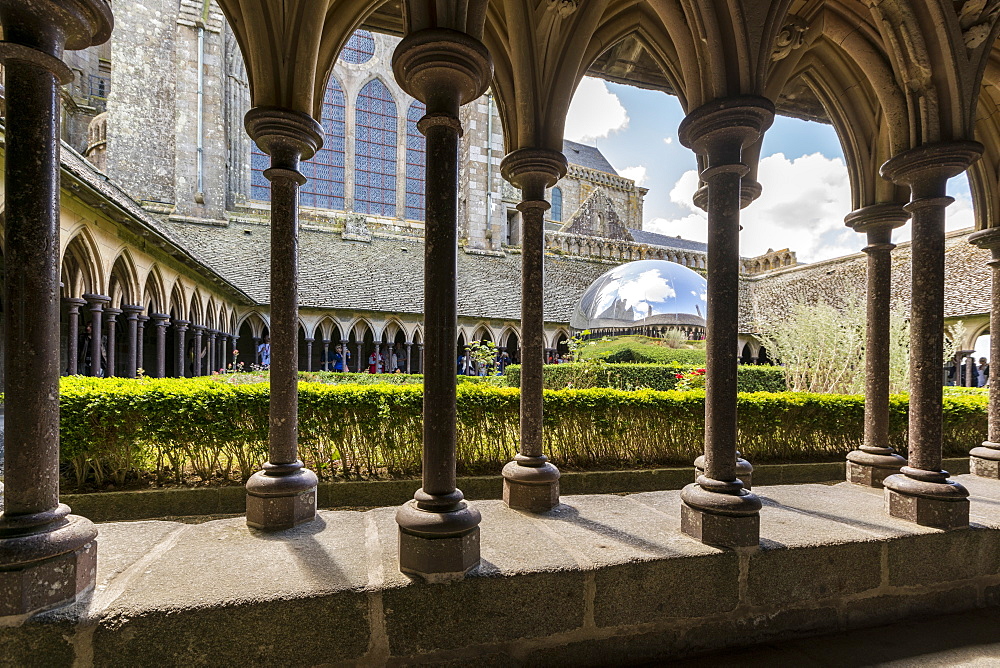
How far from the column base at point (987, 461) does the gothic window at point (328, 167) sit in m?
21.4

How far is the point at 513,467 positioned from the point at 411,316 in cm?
1452

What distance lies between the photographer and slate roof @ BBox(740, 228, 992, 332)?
16.5 metres

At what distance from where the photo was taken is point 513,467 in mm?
3264

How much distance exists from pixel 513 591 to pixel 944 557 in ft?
7.85

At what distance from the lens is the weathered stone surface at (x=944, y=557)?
8.71ft

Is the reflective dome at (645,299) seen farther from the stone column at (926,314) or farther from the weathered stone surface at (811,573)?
the weathered stone surface at (811,573)

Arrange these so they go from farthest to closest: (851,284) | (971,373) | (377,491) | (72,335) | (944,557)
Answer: (851,284)
(971,373)
(72,335)
(377,491)
(944,557)

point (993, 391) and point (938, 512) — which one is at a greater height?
point (993, 391)

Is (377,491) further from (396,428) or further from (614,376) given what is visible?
(614,376)

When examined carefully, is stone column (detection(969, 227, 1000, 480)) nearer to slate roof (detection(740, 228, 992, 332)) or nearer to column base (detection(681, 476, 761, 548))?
column base (detection(681, 476, 761, 548))

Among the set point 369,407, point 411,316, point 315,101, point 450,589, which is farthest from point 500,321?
point 450,589

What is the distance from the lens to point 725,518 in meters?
2.49

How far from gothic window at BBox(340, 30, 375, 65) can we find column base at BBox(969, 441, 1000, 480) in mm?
23258

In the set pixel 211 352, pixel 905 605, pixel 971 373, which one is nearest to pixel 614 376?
pixel 905 605
